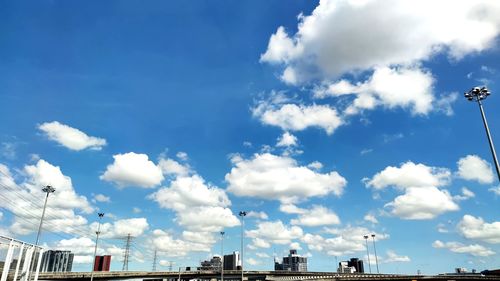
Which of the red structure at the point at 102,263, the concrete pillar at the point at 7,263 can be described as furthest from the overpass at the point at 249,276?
the concrete pillar at the point at 7,263

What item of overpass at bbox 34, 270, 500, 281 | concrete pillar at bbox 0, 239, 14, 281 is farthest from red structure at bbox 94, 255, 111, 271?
concrete pillar at bbox 0, 239, 14, 281

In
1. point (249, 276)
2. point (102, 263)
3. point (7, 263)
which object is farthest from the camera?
point (249, 276)

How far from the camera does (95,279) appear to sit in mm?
122500

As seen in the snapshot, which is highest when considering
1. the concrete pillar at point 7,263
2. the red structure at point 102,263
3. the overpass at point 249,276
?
the red structure at point 102,263

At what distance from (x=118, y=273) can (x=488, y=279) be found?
116383 millimetres

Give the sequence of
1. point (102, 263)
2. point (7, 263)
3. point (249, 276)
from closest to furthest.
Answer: point (7, 263), point (102, 263), point (249, 276)

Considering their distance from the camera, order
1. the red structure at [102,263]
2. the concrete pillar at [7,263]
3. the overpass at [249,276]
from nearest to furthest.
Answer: the concrete pillar at [7,263] < the overpass at [249,276] < the red structure at [102,263]

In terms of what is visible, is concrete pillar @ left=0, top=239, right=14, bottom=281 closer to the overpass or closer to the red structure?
the overpass

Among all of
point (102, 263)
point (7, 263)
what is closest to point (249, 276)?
point (102, 263)

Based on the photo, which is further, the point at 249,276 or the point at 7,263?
the point at 249,276

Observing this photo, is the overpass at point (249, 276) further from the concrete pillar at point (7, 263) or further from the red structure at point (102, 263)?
the concrete pillar at point (7, 263)

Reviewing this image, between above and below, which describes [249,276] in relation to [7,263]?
below

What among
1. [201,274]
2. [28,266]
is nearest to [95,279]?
[201,274]

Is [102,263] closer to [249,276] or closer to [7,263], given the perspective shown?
[249,276]
